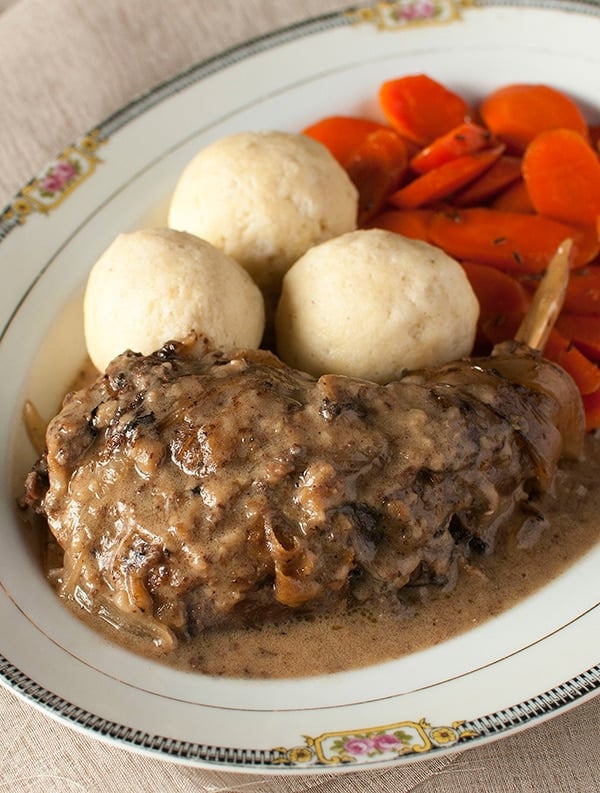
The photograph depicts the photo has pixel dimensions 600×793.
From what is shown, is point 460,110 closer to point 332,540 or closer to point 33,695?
point 332,540

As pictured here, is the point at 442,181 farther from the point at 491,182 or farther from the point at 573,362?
the point at 573,362

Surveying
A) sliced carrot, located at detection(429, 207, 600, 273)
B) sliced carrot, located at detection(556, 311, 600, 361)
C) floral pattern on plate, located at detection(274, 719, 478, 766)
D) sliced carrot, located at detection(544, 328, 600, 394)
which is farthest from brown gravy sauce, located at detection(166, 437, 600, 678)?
sliced carrot, located at detection(429, 207, 600, 273)

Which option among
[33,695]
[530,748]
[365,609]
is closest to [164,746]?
[33,695]

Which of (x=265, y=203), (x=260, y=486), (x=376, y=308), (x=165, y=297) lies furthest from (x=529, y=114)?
(x=260, y=486)

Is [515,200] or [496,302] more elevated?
[515,200]

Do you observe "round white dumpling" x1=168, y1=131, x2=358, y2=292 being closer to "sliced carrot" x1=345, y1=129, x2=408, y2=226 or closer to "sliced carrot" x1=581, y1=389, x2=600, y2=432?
"sliced carrot" x1=345, y1=129, x2=408, y2=226
